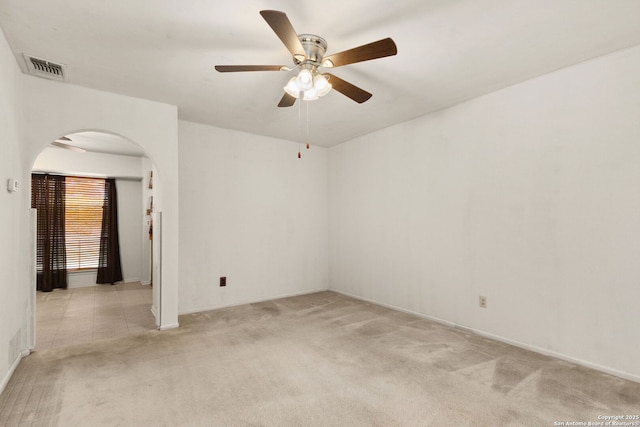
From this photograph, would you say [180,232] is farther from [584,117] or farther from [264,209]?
[584,117]

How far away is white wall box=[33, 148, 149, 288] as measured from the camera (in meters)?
5.43

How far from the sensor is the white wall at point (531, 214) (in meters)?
2.41

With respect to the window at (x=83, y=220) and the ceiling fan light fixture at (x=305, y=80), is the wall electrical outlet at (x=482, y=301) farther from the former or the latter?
the window at (x=83, y=220)

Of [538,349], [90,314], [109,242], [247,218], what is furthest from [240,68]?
[109,242]

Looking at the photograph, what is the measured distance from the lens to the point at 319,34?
7.09ft

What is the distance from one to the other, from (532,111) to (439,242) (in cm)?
163

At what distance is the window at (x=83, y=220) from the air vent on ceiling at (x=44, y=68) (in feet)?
12.3

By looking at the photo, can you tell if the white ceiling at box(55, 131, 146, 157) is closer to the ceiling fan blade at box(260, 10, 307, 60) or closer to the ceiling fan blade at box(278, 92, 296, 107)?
the ceiling fan blade at box(278, 92, 296, 107)

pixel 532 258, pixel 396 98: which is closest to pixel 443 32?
pixel 396 98

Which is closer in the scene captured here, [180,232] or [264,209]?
[180,232]

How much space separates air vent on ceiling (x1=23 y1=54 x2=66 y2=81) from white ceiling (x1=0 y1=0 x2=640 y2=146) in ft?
0.20

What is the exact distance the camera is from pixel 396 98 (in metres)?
3.32

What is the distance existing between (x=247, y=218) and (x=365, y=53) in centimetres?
Result: 315

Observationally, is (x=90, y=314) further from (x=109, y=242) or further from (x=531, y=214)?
(x=531, y=214)
